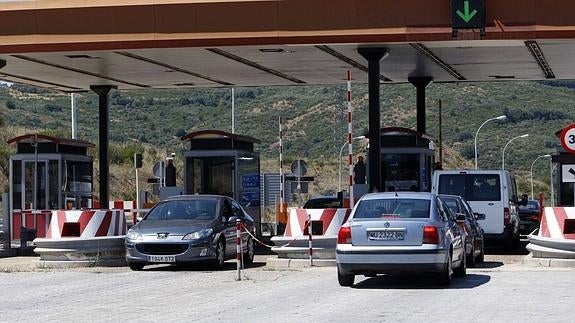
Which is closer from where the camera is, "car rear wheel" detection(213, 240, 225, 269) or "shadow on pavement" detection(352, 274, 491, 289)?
"shadow on pavement" detection(352, 274, 491, 289)

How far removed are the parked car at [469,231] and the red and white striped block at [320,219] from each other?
1984 mm

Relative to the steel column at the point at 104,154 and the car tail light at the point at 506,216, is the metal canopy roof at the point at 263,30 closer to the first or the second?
the car tail light at the point at 506,216

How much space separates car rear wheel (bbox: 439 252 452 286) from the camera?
1845 cm

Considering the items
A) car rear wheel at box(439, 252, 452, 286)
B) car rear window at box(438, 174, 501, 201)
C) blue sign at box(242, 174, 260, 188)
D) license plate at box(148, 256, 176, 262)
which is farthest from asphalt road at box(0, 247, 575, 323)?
blue sign at box(242, 174, 260, 188)

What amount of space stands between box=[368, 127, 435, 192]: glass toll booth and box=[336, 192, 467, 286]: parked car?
Result: 12.0 metres

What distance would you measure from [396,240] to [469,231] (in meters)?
4.57

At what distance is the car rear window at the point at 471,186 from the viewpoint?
28.9 metres

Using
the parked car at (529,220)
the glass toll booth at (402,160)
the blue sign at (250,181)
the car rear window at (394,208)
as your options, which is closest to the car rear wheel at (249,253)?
the car rear window at (394,208)

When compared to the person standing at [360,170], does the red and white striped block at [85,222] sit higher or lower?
lower

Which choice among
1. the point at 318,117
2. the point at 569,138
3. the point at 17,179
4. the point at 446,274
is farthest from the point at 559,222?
the point at 318,117

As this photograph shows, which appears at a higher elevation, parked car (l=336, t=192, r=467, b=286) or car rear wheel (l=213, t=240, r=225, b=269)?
parked car (l=336, t=192, r=467, b=286)

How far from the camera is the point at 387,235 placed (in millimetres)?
18281

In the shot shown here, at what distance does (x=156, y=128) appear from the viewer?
91.9m

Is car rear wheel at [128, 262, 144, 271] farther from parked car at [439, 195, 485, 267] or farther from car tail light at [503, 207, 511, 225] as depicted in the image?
car tail light at [503, 207, 511, 225]
